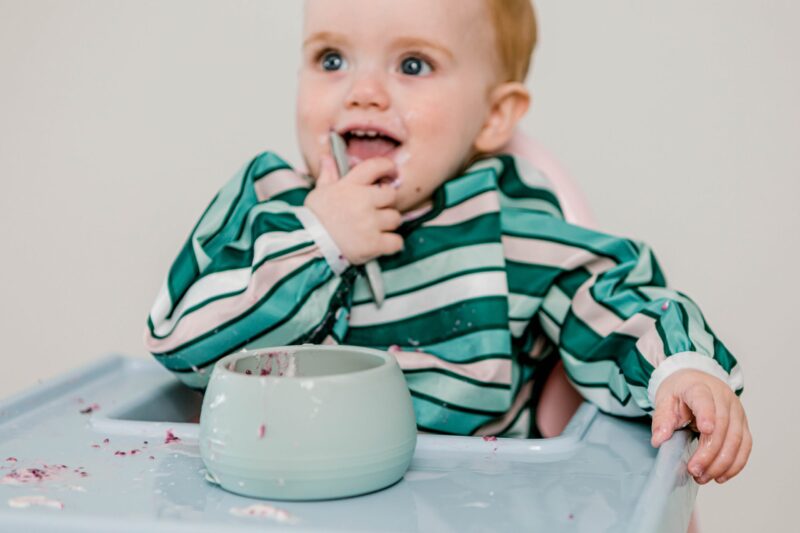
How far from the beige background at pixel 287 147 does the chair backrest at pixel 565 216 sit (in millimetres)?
417

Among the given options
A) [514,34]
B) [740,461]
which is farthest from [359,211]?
[740,461]

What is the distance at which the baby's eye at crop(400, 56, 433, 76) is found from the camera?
960 millimetres

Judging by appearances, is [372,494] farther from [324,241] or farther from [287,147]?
[287,147]

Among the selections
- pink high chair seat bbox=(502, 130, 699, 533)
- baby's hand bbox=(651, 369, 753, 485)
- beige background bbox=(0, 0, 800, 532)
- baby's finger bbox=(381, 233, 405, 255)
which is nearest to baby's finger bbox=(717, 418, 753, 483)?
baby's hand bbox=(651, 369, 753, 485)

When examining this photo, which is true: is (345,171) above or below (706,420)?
above

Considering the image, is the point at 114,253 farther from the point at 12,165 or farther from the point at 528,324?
the point at 528,324

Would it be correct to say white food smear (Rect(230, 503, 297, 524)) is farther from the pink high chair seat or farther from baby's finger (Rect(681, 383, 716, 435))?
the pink high chair seat

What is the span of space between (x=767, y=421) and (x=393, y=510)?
1063mm

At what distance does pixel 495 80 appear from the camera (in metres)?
1.02

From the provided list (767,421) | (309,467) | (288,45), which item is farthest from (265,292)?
(767,421)

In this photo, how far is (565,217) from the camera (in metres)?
1.07

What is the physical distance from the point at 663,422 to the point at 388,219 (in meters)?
0.29

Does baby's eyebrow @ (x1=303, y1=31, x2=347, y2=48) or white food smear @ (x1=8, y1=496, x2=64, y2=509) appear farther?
baby's eyebrow @ (x1=303, y1=31, x2=347, y2=48)

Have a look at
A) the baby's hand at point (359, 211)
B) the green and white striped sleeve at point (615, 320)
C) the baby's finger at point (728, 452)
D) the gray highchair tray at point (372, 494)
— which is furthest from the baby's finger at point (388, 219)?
the baby's finger at point (728, 452)
